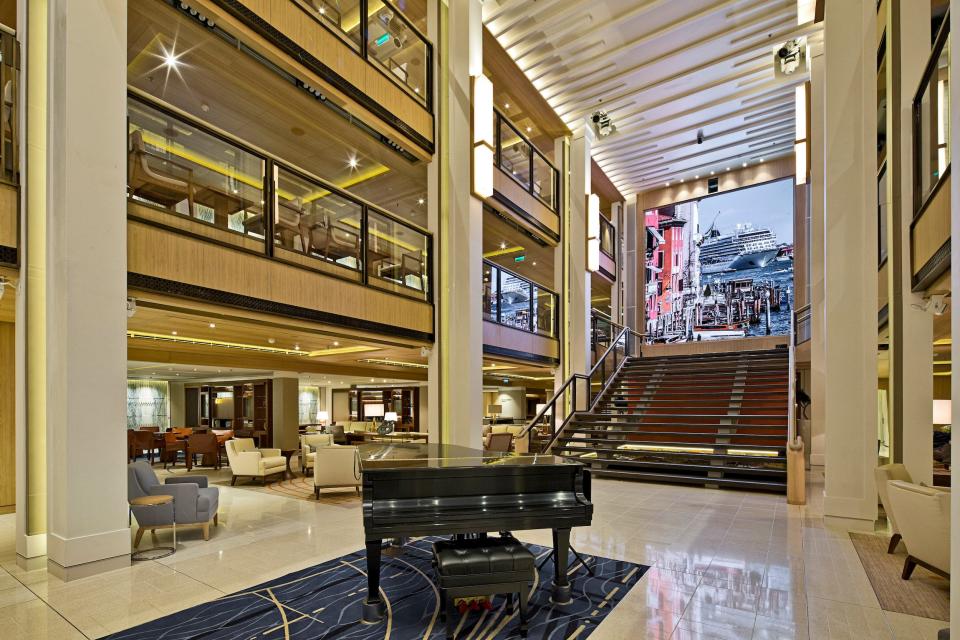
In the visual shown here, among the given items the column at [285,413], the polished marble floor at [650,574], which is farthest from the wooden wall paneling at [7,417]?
the column at [285,413]

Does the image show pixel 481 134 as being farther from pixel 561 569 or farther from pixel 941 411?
pixel 941 411

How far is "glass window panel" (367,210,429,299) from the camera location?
7910mm

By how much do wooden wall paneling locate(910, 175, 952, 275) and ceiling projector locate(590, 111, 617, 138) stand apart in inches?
337

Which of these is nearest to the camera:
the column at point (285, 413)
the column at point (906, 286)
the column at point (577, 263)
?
the column at point (906, 286)

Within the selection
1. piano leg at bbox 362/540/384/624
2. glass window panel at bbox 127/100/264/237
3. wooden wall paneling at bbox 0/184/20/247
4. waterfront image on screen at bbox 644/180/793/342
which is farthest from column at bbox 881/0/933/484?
waterfront image on screen at bbox 644/180/793/342

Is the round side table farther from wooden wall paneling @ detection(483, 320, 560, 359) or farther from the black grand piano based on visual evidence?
wooden wall paneling @ detection(483, 320, 560, 359)

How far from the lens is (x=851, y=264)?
6.57 meters

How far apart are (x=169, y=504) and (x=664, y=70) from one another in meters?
12.1

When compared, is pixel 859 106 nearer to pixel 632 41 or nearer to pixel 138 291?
pixel 632 41

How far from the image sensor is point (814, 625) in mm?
3537

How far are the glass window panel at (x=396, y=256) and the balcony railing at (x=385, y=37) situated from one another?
2416 millimetres

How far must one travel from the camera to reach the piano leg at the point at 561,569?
384 cm

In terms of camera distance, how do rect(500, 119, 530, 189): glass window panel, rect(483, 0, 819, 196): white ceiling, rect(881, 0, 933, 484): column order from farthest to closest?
rect(500, 119, 530, 189): glass window panel → rect(483, 0, 819, 196): white ceiling → rect(881, 0, 933, 484): column

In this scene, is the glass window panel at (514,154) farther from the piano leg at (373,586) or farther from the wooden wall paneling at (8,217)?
the piano leg at (373,586)
